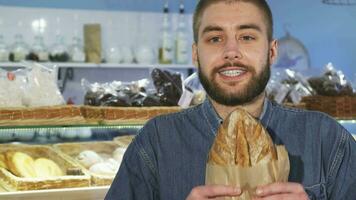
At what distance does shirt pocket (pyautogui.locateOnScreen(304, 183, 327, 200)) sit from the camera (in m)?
1.66

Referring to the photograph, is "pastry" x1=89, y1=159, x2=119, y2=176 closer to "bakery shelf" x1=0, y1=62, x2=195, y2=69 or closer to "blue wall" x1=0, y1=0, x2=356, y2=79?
"bakery shelf" x1=0, y1=62, x2=195, y2=69

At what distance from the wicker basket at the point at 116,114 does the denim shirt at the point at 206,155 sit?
2.75ft

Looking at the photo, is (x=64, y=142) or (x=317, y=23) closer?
(x=64, y=142)

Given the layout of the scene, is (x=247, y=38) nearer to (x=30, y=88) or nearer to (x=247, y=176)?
(x=247, y=176)

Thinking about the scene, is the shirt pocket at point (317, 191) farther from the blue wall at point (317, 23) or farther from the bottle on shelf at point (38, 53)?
the blue wall at point (317, 23)

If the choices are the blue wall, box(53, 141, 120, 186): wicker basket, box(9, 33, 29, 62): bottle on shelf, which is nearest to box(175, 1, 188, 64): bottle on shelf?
the blue wall

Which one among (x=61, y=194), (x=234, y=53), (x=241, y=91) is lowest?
(x=61, y=194)

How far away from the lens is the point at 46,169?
8.57 feet

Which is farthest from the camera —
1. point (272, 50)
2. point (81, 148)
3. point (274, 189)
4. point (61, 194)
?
point (81, 148)

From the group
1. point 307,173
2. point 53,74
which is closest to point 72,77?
point 53,74

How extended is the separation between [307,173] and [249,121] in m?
0.34

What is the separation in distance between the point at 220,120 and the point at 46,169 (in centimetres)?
115

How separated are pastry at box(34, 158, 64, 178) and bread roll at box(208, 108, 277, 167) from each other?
1331mm

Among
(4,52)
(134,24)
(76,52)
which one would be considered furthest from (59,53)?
(134,24)
